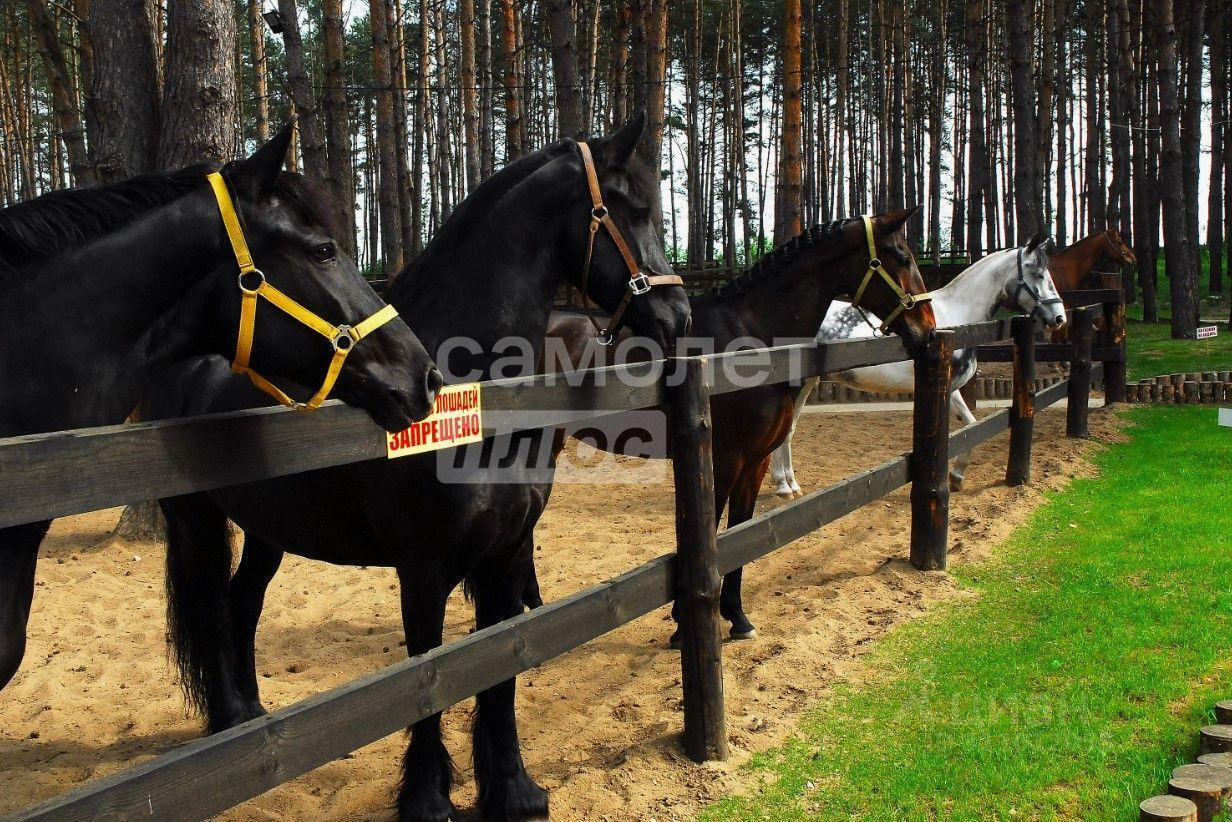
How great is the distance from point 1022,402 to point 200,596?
6.50 meters

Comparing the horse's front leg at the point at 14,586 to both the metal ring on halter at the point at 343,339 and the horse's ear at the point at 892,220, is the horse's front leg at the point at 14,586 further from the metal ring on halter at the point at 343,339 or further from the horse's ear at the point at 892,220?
the horse's ear at the point at 892,220

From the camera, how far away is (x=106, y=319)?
1.94m

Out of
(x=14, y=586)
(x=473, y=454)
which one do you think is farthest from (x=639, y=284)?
(x=14, y=586)

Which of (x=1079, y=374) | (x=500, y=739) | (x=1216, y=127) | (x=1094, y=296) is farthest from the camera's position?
(x=1216, y=127)

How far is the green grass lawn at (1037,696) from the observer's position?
3117 millimetres

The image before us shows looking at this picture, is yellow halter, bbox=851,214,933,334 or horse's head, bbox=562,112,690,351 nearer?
horse's head, bbox=562,112,690,351

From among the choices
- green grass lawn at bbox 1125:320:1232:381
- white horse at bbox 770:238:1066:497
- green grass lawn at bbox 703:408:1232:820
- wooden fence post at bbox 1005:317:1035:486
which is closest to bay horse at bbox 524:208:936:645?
green grass lawn at bbox 703:408:1232:820

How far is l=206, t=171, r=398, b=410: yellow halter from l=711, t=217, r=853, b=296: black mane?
11.9 feet

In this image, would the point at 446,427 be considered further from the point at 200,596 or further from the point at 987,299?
the point at 987,299

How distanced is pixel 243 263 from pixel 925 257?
113ft

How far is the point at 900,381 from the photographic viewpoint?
857 centimetres

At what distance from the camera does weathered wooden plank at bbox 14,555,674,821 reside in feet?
5.59

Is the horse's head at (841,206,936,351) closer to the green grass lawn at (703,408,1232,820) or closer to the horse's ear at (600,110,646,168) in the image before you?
the green grass lawn at (703,408,1232,820)

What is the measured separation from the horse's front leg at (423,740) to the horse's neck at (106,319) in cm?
110
